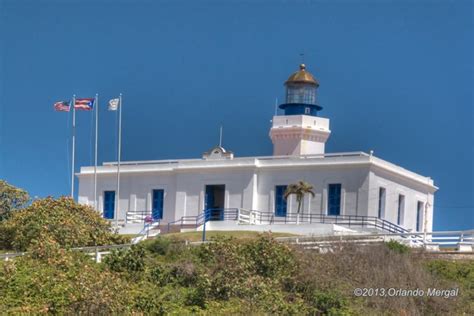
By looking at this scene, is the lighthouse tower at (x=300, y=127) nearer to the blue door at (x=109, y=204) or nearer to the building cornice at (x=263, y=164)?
the building cornice at (x=263, y=164)

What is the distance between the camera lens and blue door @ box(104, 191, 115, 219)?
53250 millimetres

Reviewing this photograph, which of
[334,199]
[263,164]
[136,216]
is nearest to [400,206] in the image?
[334,199]

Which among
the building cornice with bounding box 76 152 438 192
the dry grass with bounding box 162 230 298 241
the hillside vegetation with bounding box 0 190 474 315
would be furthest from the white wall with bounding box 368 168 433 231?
the hillside vegetation with bounding box 0 190 474 315

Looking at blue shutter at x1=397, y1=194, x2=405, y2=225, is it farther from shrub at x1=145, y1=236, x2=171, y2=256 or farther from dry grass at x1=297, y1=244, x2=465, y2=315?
shrub at x1=145, y1=236, x2=171, y2=256

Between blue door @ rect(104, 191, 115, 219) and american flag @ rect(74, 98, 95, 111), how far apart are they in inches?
202

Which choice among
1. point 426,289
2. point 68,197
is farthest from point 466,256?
point 68,197

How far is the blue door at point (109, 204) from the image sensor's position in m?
53.2

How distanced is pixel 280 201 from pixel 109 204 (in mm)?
8428

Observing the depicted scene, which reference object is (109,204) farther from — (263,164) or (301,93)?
(301,93)

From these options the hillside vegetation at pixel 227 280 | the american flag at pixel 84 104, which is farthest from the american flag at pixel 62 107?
the hillside vegetation at pixel 227 280

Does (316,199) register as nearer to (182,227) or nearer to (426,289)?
(182,227)

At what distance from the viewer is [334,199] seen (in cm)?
4834

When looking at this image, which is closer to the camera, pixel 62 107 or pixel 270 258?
pixel 270 258

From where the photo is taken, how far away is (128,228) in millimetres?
49844
